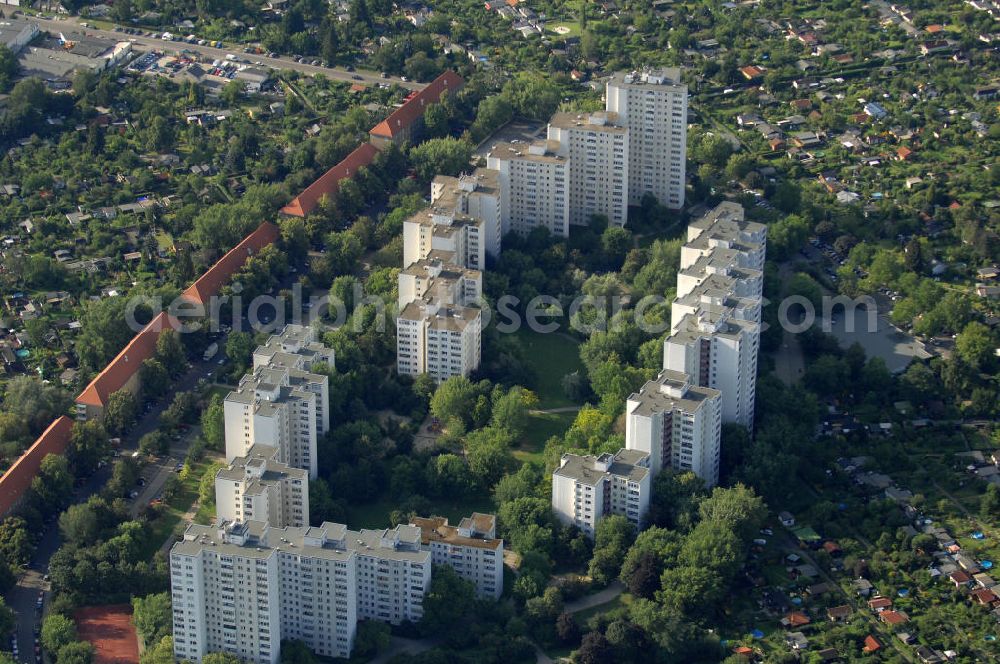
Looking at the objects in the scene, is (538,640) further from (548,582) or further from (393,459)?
(393,459)

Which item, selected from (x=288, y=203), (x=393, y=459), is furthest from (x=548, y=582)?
(x=288, y=203)

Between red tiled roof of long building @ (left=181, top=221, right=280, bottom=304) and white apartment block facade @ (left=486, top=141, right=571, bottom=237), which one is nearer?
red tiled roof of long building @ (left=181, top=221, right=280, bottom=304)

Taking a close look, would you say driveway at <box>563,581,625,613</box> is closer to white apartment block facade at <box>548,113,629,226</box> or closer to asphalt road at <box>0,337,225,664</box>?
asphalt road at <box>0,337,225,664</box>

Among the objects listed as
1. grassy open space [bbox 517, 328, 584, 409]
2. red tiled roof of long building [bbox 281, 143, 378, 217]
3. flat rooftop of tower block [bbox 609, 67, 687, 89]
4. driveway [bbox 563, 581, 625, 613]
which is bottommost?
driveway [bbox 563, 581, 625, 613]

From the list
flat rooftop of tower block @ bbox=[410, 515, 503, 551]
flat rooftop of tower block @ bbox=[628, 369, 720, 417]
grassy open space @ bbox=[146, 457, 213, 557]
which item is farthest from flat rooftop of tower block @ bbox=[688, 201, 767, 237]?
grassy open space @ bbox=[146, 457, 213, 557]

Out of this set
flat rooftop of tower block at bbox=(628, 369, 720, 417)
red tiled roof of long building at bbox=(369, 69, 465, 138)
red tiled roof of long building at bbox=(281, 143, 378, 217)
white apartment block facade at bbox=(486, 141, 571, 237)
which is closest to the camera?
flat rooftop of tower block at bbox=(628, 369, 720, 417)

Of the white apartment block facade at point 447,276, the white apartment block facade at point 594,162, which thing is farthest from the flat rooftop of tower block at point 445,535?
the white apartment block facade at point 594,162
